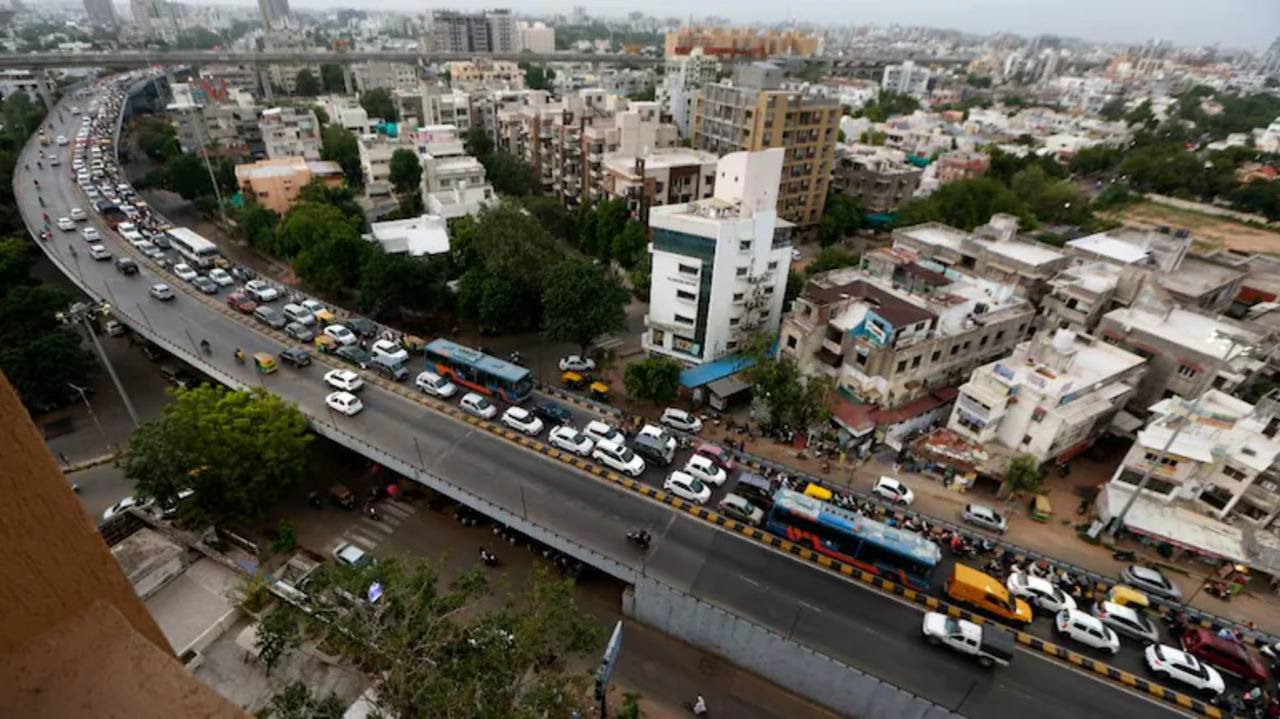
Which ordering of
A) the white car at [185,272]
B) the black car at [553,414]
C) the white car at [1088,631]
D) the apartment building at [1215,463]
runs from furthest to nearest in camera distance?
the white car at [185,272] → the black car at [553,414] → the apartment building at [1215,463] → the white car at [1088,631]

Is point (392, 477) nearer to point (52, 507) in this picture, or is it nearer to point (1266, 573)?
point (52, 507)

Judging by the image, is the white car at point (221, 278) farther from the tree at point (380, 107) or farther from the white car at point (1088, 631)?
the tree at point (380, 107)

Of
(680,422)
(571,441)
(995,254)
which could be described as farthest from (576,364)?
(995,254)

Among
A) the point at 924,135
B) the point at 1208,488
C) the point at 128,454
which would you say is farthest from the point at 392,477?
the point at 924,135

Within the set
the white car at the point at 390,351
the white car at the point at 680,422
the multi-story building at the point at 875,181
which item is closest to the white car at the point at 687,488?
the white car at the point at 680,422

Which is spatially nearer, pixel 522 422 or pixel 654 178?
pixel 522 422

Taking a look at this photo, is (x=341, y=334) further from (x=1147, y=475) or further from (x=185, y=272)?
(x=1147, y=475)
